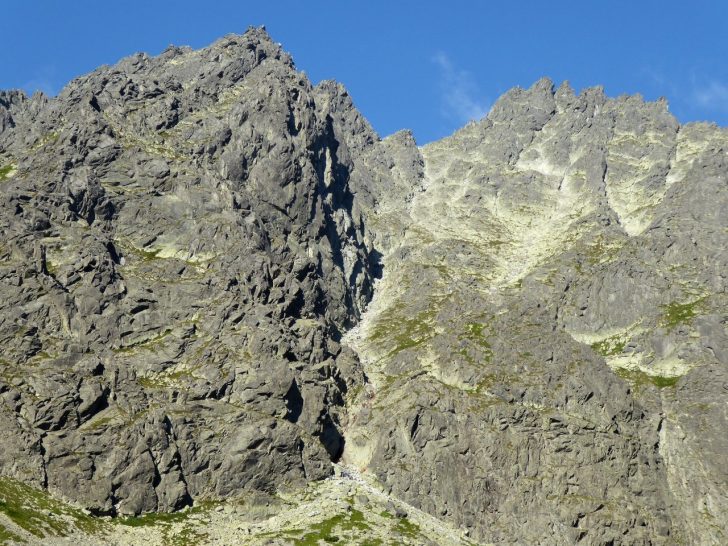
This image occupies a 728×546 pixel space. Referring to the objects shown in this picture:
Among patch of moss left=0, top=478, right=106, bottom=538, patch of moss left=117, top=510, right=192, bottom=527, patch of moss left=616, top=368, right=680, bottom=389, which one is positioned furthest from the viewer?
patch of moss left=616, top=368, right=680, bottom=389

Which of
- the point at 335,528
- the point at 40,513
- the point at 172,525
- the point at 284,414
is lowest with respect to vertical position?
the point at 172,525

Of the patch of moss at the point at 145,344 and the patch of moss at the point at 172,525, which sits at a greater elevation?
the patch of moss at the point at 145,344

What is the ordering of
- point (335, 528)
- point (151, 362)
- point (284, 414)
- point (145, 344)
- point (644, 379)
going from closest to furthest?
point (335, 528) < point (284, 414) < point (151, 362) < point (145, 344) < point (644, 379)

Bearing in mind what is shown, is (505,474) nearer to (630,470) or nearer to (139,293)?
(630,470)

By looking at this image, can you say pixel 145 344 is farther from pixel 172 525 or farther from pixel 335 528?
pixel 335 528

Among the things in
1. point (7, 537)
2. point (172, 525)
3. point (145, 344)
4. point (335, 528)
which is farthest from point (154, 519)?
point (145, 344)

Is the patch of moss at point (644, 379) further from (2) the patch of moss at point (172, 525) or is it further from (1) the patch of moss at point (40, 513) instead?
(1) the patch of moss at point (40, 513)

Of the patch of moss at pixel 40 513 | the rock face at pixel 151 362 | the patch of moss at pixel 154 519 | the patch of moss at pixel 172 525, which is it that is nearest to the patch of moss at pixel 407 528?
the rock face at pixel 151 362

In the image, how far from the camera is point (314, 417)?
160 meters

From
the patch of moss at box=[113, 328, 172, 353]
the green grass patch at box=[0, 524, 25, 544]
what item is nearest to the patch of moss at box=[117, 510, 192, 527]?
the green grass patch at box=[0, 524, 25, 544]

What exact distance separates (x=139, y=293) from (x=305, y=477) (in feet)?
197

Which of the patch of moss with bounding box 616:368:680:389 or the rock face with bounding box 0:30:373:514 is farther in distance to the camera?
the patch of moss with bounding box 616:368:680:389

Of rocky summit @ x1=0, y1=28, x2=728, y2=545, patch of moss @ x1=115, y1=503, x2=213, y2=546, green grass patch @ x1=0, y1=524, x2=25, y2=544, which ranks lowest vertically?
green grass patch @ x1=0, y1=524, x2=25, y2=544

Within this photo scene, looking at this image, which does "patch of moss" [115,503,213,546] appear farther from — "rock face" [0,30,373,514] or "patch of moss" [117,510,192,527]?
"rock face" [0,30,373,514]
